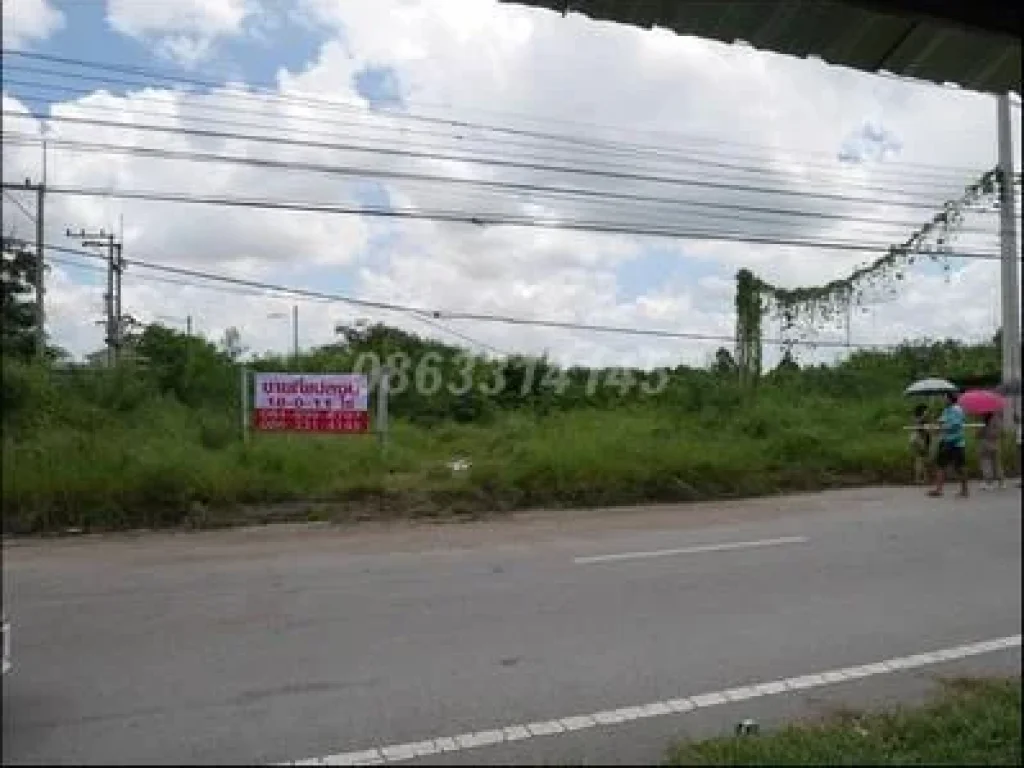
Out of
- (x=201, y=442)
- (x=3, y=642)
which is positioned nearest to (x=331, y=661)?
(x=201, y=442)

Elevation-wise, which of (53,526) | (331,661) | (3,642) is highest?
(53,526)

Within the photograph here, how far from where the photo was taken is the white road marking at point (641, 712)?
12.2ft

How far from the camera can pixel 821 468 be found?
15.5 m

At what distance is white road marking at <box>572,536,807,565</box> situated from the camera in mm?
8312

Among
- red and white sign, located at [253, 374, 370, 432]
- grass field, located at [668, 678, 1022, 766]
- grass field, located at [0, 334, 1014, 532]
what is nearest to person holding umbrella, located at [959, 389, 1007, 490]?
grass field, located at [0, 334, 1014, 532]

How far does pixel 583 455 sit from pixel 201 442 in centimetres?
941

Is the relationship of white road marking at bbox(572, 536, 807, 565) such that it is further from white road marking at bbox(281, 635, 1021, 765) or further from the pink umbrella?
white road marking at bbox(281, 635, 1021, 765)

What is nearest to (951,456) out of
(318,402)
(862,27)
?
(318,402)

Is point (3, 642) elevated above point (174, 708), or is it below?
above

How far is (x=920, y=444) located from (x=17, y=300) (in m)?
13.6

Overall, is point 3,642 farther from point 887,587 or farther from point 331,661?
point 887,587

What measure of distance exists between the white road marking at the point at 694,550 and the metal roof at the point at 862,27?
5.78 m

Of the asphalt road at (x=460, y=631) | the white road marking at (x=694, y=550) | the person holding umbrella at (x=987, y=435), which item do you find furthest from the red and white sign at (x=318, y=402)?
the person holding umbrella at (x=987, y=435)

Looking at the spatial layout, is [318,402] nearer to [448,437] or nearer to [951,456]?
[448,437]
